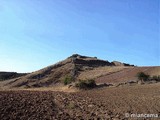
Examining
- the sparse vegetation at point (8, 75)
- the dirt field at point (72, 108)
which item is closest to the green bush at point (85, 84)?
the dirt field at point (72, 108)

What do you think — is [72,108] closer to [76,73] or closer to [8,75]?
[76,73]

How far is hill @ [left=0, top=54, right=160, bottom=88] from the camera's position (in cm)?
6588

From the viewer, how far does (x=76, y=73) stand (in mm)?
73188

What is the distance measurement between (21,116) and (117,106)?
866 centimetres

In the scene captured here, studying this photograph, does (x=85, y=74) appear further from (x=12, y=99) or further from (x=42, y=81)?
(x=12, y=99)

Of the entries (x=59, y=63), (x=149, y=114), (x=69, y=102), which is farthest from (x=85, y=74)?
(x=149, y=114)

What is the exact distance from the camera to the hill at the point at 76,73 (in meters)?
65.9

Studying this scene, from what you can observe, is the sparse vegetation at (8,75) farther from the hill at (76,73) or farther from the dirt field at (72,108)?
the dirt field at (72,108)

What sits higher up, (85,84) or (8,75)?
(8,75)

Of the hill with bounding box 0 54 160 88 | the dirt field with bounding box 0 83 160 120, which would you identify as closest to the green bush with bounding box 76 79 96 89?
the dirt field with bounding box 0 83 160 120

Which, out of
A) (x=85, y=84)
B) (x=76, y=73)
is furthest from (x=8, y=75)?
(x=85, y=84)

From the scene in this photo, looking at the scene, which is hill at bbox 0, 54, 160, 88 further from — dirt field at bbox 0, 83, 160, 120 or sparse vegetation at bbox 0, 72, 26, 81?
dirt field at bbox 0, 83, 160, 120

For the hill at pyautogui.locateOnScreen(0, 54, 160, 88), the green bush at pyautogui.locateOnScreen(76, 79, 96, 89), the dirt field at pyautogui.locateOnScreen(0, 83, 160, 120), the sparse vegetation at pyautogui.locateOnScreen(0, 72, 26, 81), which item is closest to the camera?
the dirt field at pyautogui.locateOnScreen(0, 83, 160, 120)

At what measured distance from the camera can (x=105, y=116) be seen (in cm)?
2297
